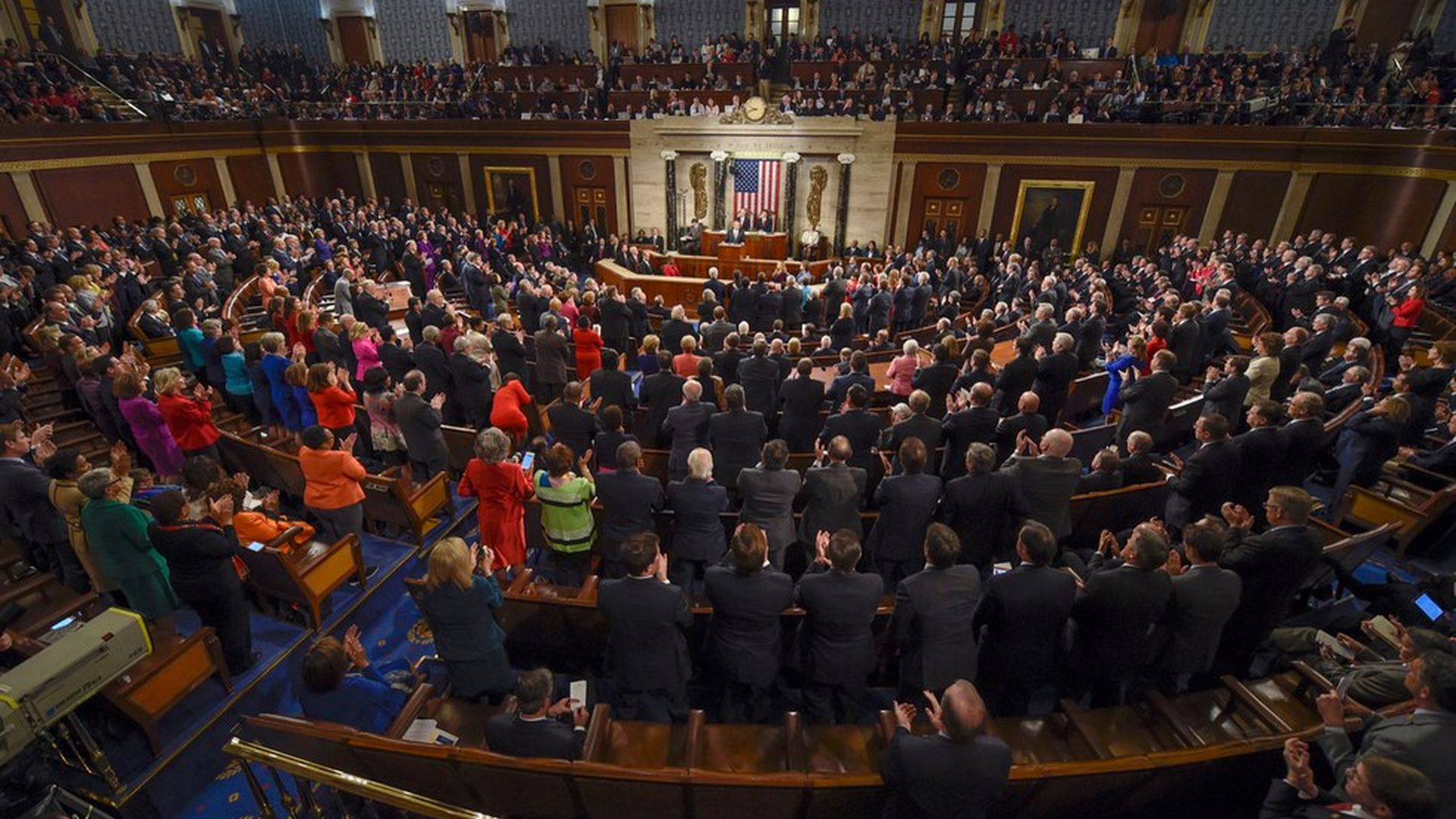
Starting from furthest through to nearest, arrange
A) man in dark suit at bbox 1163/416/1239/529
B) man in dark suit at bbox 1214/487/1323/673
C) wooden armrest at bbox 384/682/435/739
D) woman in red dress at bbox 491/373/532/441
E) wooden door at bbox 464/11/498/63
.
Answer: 1. wooden door at bbox 464/11/498/63
2. woman in red dress at bbox 491/373/532/441
3. man in dark suit at bbox 1163/416/1239/529
4. man in dark suit at bbox 1214/487/1323/673
5. wooden armrest at bbox 384/682/435/739

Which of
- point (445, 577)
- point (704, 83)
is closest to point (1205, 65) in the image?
point (704, 83)

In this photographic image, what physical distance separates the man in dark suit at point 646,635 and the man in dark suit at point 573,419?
2.14 m

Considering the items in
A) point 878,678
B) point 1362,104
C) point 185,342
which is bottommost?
point 878,678

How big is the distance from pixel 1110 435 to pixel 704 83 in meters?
16.1

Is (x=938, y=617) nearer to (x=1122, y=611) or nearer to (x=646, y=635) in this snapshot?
(x=1122, y=611)

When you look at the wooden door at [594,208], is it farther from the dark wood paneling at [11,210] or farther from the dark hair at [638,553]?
the dark hair at [638,553]

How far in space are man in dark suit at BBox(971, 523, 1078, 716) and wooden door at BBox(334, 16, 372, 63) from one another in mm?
28720

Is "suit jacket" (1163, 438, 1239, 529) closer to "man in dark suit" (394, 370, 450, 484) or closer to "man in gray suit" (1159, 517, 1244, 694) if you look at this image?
"man in gray suit" (1159, 517, 1244, 694)

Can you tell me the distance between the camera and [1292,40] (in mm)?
16859

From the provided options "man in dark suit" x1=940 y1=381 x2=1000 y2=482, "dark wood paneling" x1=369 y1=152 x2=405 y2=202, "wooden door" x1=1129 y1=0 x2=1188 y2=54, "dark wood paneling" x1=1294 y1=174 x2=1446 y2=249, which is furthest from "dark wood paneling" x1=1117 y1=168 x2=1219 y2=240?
"dark wood paneling" x1=369 y1=152 x2=405 y2=202

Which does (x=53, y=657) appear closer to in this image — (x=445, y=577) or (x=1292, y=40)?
(x=445, y=577)

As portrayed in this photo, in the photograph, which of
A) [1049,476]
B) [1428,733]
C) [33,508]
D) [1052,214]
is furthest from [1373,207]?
[33,508]

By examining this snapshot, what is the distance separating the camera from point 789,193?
1777 cm

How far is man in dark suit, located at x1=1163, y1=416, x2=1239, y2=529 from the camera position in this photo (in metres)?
4.38
